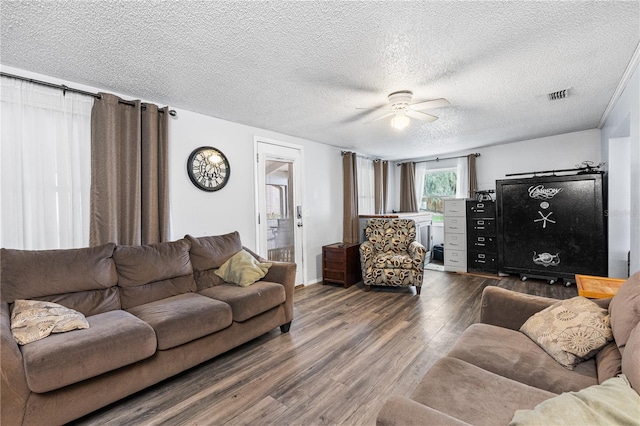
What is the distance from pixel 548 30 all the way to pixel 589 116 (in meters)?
A: 2.83

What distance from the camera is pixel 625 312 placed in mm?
1280

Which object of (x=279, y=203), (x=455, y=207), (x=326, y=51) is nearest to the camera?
→ (x=326, y=51)

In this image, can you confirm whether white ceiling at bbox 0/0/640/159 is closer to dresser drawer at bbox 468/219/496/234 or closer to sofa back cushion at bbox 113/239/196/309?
sofa back cushion at bbox 113/239/196/309

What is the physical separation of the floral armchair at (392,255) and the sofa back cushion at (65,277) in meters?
3.05

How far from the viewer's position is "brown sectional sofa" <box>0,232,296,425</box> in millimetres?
1554

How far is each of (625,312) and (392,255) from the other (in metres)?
3.16

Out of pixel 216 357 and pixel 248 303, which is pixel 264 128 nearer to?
pixel 248 303

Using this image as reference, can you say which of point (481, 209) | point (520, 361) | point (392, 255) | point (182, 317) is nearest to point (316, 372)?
point (182, 317)

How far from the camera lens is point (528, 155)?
5230mm

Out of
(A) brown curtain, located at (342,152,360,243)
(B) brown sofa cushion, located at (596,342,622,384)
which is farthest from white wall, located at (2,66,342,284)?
(B) brown sofa cushion, located at (596,342,622,384)

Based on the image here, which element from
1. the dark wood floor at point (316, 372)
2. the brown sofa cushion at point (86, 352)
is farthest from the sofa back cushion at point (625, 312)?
the brown sofa cushion at point (86, 352)

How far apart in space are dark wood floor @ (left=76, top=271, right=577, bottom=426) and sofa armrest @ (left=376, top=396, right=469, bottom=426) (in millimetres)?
947

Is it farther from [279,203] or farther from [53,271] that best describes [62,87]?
[279,203]

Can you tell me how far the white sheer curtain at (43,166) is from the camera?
7.26 feet
